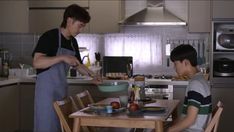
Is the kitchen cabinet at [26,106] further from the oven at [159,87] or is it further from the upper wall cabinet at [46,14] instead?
the oven at [159,87]

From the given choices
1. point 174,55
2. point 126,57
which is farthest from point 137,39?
point 174,55

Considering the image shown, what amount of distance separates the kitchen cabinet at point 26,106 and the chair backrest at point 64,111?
6.46 ft

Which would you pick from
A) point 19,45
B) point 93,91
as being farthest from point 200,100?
point 19,45

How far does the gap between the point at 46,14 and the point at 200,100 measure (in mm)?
2879

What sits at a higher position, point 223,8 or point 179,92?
point 223,8

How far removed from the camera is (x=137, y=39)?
5.17 m

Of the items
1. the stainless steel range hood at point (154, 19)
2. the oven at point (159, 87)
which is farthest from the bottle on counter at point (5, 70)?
the oven at point (159, 87)

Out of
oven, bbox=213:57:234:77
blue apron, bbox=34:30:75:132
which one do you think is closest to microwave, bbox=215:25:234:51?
oven, bbox=213:57:234:77

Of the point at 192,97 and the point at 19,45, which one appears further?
the point at 19,45

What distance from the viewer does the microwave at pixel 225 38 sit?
451 cm

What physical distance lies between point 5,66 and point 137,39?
167 cm

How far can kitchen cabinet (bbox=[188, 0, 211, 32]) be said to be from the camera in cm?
461

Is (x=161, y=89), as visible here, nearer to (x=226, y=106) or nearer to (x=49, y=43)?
(x=226, y=106)

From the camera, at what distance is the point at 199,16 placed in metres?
4.61
